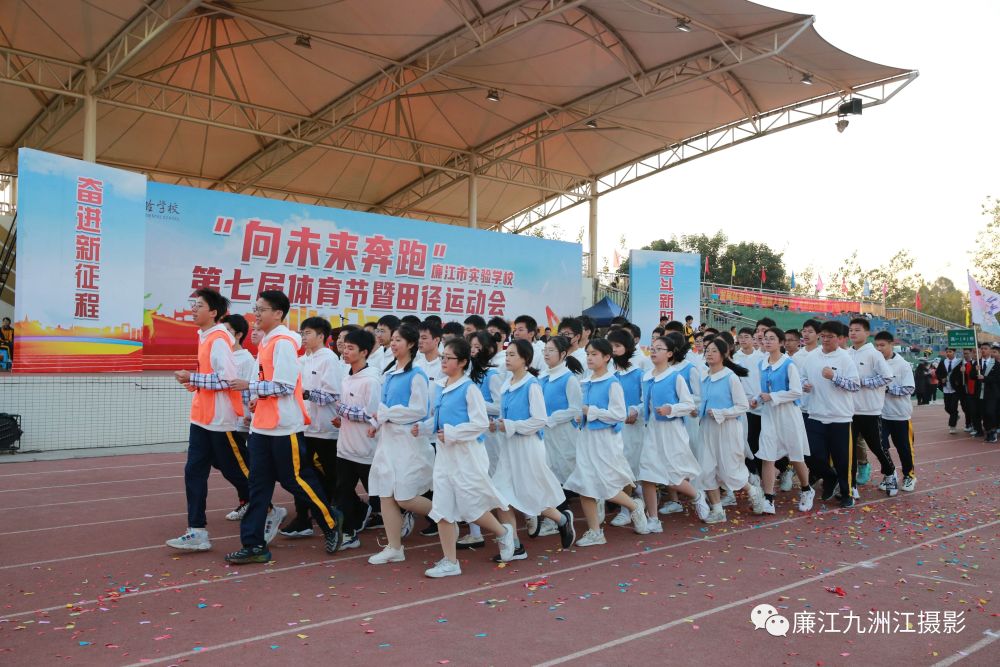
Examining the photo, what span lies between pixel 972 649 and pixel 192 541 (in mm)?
4753

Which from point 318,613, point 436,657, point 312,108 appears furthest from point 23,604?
point 312,108

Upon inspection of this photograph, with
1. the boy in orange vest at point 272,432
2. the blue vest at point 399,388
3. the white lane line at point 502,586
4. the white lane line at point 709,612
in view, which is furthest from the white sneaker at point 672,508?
the boy in orange vest at point 272,432

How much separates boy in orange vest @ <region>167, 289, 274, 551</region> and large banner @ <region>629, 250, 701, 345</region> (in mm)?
13880

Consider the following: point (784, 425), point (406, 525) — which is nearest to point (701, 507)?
point (784, 425)

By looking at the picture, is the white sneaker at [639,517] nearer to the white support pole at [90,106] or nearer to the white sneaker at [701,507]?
the white sneaker at [701,507]

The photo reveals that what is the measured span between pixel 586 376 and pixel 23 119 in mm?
17093

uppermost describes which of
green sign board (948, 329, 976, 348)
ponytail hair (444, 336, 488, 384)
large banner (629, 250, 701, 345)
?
large banner (629, 250, 701, 345)

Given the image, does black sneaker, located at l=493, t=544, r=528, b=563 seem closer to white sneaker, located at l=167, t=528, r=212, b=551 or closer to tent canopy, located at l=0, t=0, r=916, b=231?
white sneaker, located at l=167, t=528, r=212, b=551

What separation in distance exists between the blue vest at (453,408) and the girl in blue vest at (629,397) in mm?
1686

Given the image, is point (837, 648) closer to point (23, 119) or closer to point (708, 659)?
point (708, 659)

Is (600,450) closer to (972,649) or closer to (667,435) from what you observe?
(667,435)

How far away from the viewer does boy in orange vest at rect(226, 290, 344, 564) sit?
5398mm

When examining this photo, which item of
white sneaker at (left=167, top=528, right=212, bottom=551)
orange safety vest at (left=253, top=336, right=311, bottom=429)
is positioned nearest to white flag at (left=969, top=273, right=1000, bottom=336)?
orange safety vest at (left=253, top=336, right=311, bottom=429)

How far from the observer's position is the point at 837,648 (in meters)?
3.92
